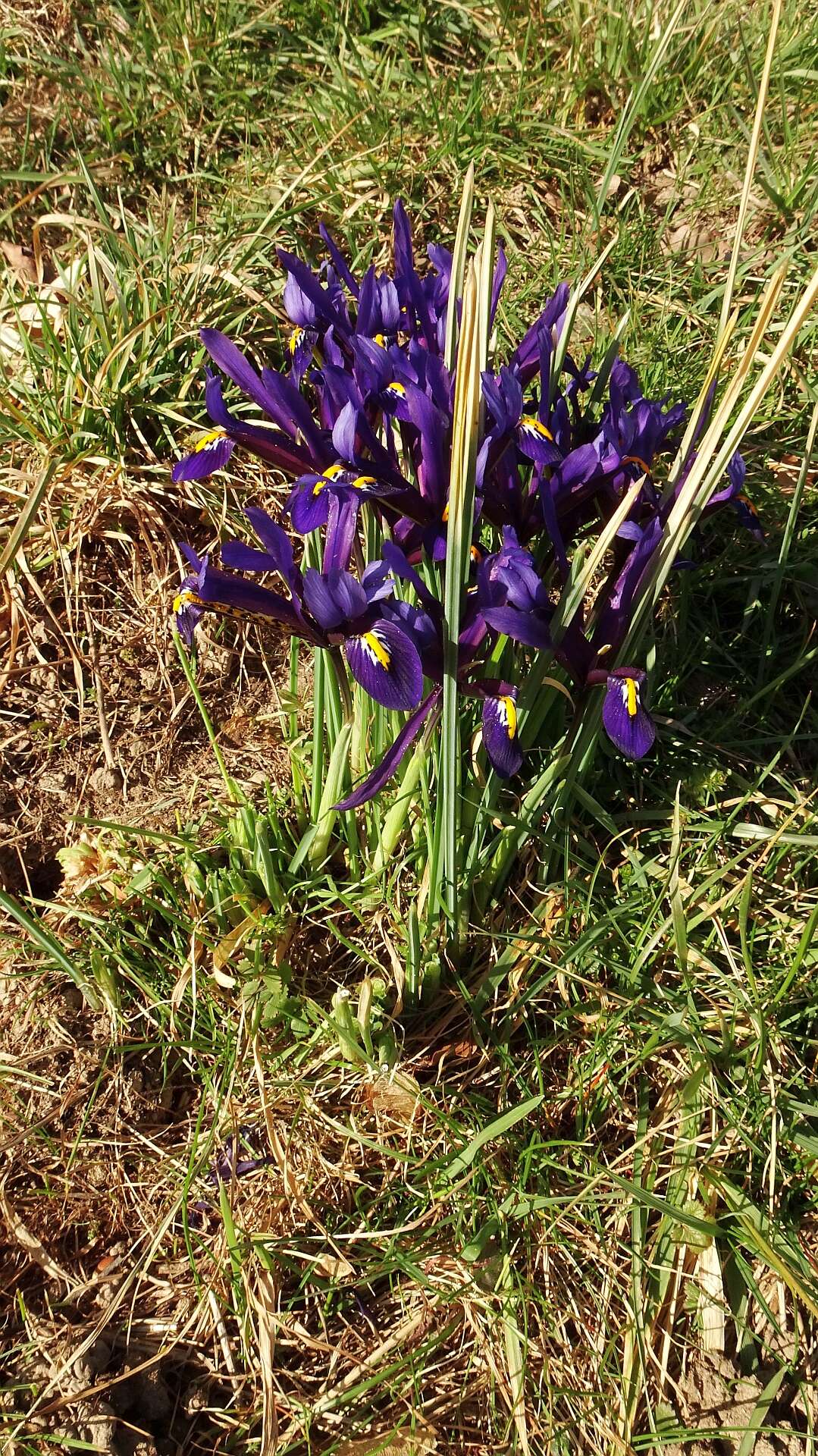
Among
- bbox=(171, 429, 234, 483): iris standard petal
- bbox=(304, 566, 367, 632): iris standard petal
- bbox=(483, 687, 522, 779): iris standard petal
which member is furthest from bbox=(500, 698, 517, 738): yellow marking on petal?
bbox=(171, 429, 234, 483): iris standard petal

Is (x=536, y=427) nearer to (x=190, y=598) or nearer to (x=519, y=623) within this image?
(x=519, y=623)

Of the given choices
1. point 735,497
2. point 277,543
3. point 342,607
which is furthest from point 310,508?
point 735,497

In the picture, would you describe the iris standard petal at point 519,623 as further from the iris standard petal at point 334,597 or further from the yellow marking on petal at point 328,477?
the yellow marking on petal at point 328,477

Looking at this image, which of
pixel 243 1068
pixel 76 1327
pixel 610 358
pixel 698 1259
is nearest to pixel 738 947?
pixel 698 1259

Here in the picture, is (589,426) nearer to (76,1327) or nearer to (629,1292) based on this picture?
(629,1292)

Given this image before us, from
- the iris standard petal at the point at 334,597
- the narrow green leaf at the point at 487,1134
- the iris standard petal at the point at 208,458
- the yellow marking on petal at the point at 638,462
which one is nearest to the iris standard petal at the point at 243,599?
the iris standard petal at the point at 334,597

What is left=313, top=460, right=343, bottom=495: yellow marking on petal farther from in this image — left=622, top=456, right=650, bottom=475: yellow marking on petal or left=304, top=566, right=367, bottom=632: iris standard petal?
left=622, top=456, right=650, bottom=475: yellow marking on petal

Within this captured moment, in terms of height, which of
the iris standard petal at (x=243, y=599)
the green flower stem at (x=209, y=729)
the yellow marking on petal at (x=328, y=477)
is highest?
the yellow marking on petal at (x=328, y=477)
